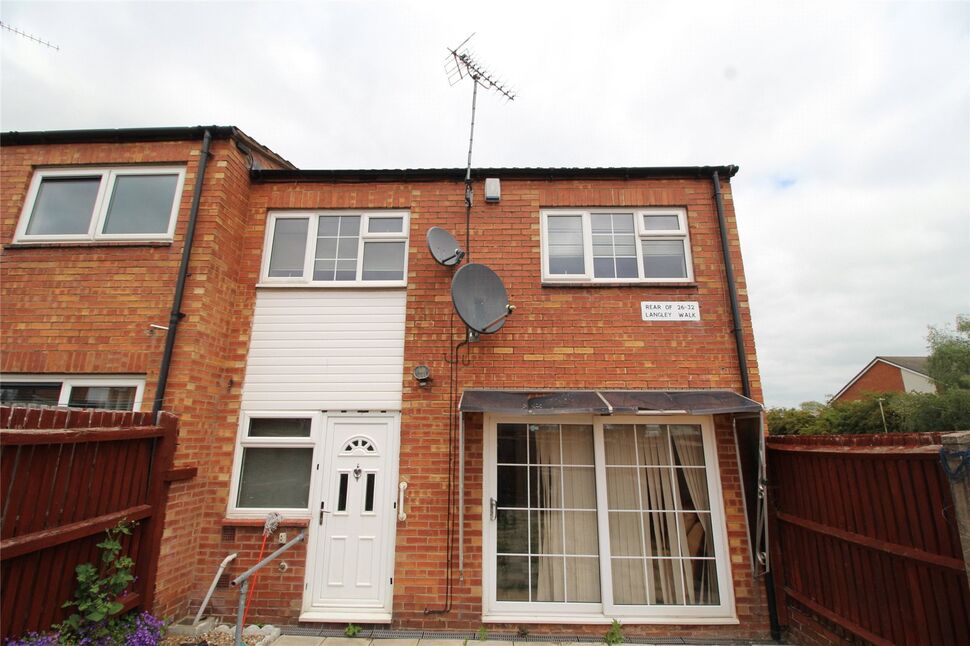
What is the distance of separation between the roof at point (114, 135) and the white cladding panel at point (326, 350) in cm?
218

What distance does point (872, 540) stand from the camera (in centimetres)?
330

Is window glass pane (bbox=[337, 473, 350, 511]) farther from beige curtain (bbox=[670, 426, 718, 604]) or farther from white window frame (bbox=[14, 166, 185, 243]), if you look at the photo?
beige curtain (bbox=[670, 426, 718, 604])

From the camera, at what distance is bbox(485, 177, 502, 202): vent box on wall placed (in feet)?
18.6

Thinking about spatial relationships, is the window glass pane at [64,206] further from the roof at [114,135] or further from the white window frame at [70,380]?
the white window frame at [70,380]

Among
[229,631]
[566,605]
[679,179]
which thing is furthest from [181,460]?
[679,179]

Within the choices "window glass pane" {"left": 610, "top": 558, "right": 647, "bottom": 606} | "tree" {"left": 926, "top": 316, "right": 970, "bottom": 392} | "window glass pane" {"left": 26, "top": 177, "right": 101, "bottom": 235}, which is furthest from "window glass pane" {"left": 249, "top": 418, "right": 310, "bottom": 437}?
"tree" {"left": 926, "top": 316, "right": 970, "bottom": 392}

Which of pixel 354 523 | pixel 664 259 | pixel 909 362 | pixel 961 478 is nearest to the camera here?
pixel 961 478

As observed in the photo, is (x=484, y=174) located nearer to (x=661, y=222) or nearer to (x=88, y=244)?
(x=661, y=222)

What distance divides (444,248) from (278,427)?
310cm

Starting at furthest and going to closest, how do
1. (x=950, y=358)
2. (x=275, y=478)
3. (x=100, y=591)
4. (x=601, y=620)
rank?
(x=950, y=358)
(x=275, y=478)
(x=601, y=620)
(x=100, y=591)

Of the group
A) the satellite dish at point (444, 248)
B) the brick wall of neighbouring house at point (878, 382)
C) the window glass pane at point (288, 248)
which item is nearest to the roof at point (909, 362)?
the brick wall of neighbouring house at point (878, 382)

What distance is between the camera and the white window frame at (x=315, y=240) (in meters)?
5.52

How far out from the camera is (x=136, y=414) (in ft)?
13.6

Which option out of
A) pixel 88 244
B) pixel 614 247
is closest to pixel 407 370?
pixel 614 247
